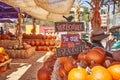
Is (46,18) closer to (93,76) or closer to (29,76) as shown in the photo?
(29,76)

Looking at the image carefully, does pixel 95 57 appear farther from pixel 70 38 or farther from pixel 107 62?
pixel 70 38

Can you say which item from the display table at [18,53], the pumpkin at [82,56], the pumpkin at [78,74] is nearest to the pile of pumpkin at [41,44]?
the display table at [18,53]

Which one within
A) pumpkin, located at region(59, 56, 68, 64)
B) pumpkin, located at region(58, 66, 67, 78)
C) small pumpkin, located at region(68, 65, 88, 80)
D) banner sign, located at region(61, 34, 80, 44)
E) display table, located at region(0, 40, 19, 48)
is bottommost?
display table, located at region(0, 40, 19, 48)

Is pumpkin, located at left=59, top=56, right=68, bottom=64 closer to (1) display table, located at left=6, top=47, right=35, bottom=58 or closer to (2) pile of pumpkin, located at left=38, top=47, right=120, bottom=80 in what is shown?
(2) pile of pumpkin, located at left=38, top=47, right=120, bottom=80

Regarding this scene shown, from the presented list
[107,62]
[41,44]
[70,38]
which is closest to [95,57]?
[107,62]

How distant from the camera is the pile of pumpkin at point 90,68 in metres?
1.92

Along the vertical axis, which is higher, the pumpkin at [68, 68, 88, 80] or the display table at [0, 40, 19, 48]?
the pumpkin at [68, 68, 88, 80]

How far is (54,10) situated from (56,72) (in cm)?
121

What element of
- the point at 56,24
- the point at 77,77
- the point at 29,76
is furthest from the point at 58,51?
the point at 29,76

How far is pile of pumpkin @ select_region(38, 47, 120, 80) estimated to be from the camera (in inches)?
75.8

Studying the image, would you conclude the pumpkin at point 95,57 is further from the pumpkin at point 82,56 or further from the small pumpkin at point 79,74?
the small pumpkin at point 79,74

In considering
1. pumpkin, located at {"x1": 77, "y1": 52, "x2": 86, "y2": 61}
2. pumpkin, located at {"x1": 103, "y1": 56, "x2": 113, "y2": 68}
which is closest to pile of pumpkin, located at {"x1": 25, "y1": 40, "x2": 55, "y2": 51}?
pumpkin, located at {"x1": 77, "y1": 52, "x2": 86, "y2": 61}

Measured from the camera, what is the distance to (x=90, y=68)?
83.2 inches

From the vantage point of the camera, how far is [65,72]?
2303 millimetres
